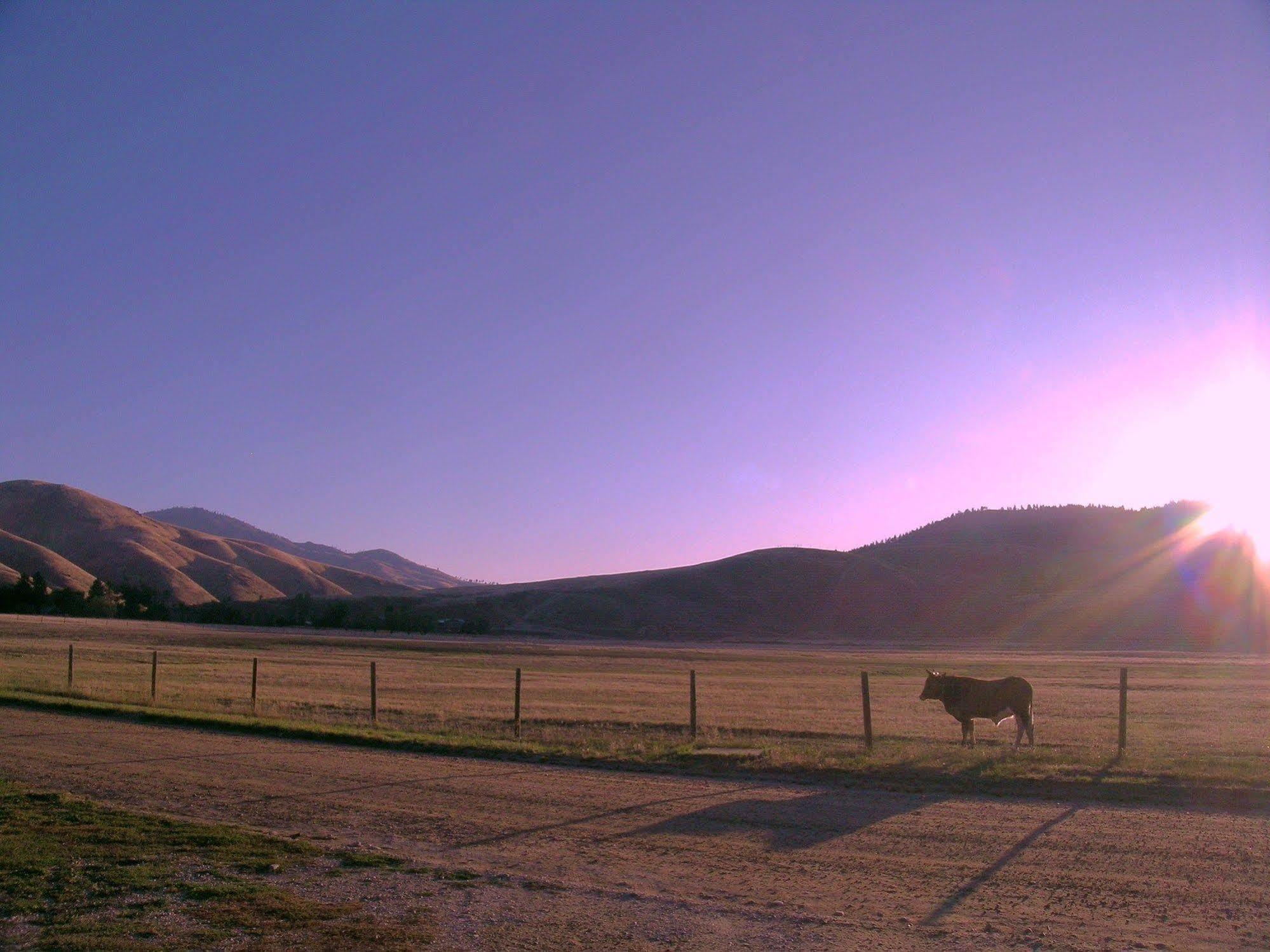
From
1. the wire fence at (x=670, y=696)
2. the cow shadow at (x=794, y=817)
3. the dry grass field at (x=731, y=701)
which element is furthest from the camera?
the wire fence at (x=670, y=696)

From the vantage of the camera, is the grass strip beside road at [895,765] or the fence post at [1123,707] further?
the fence post at [1123,707]

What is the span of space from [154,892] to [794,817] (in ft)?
24.8

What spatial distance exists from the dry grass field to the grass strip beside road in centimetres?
8

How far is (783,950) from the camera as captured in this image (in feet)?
25.2

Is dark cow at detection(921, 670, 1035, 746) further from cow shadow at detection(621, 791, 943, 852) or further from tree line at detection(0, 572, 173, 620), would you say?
tree line at detection(0, 572, 173, 620)

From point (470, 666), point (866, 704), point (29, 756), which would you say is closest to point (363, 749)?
point (29, 756)

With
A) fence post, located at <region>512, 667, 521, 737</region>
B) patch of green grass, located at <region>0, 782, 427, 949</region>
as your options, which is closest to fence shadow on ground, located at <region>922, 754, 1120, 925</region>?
patch of green grass, located at <region>0, 782, 427, 949</region>

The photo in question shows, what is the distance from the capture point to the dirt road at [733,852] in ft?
27.2

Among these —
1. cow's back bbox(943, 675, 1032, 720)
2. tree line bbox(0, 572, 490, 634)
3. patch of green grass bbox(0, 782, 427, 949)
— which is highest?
cow's back bbox(943, 675, 1032, 720)

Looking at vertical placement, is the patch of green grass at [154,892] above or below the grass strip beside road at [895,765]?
above

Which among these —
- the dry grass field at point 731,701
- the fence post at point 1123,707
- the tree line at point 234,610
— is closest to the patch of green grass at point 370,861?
the dry grass field at point 731,701

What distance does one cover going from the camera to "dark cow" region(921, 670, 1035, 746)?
20.3 m

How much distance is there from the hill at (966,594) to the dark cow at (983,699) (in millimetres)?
96741

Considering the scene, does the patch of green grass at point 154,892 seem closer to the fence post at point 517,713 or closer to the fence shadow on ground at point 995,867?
the fence shadow on ground at point 995,867
